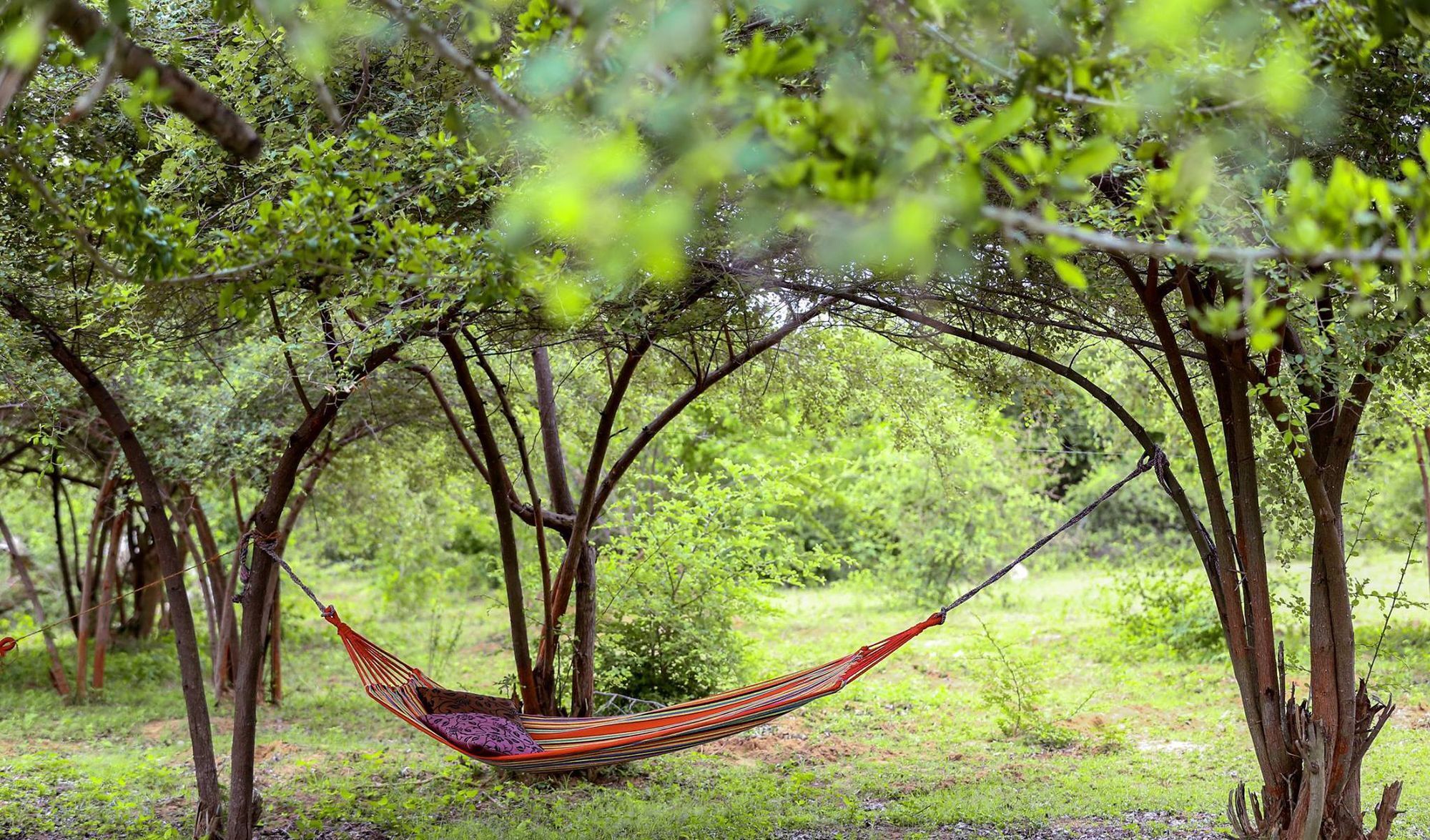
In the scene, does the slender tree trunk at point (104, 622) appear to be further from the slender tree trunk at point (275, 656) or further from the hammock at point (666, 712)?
the hammock at point (666, 712)

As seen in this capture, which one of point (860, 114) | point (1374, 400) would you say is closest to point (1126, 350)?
point (1374, 400)

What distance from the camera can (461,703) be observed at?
374 cm

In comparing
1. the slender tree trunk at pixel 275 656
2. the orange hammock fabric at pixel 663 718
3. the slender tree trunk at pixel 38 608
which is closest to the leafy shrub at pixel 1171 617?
the orange hammock fabric at pixel 663 718

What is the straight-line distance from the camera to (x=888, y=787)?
4367mm

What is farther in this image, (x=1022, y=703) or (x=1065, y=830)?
(x=1022, y=703)

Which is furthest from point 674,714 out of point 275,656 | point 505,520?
point 275,656

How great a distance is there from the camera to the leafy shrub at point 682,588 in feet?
18.1

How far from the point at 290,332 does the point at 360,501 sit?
4260 mm

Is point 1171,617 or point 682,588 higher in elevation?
point 682,588

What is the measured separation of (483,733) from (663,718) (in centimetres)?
63

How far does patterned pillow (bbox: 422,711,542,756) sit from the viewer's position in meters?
3.41

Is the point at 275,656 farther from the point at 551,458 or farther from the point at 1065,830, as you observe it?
the point at 1065,830

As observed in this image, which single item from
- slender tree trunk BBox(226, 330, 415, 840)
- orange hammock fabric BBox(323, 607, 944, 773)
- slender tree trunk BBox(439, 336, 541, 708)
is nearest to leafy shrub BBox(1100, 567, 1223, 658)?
orange hammock fabric BBox(323, 607, 944, 773)

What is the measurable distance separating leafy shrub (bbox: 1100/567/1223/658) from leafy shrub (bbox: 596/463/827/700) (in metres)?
2.88
